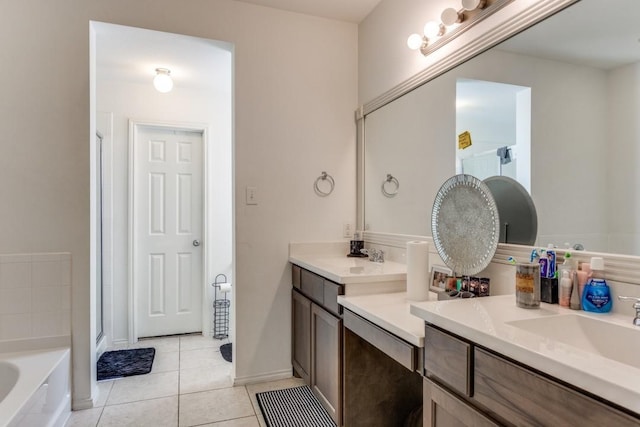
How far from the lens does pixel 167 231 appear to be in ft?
11.8

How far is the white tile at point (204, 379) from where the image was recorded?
8.08 feet

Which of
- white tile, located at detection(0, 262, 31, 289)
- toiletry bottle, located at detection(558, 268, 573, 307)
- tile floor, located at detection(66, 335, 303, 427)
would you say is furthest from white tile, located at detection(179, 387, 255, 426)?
toiletry bottle, located at detection(558, 268, 573, 307)

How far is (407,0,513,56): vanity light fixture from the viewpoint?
5.36 ft

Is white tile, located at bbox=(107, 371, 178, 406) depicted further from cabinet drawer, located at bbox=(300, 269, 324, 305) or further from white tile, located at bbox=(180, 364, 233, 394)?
cabinet drawer, located at bbox=(300, 269, 324, 305)

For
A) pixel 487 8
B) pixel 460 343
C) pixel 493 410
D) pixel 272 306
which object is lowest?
pixel 272 306

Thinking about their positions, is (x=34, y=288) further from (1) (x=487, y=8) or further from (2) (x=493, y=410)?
(1) (x=487, y=8)

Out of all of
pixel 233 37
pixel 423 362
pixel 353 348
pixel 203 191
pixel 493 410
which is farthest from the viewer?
pixel 203 191

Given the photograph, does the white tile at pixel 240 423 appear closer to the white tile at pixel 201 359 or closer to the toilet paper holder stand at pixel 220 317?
the white tile at pixel 201 359

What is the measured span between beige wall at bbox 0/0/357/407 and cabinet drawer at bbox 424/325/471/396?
158 cm

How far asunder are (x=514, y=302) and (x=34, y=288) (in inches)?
98.3

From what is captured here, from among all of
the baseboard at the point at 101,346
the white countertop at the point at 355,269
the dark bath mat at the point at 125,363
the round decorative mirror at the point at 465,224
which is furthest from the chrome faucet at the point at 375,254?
the baseboard at the point at 101,346

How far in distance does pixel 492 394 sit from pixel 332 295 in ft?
3.42

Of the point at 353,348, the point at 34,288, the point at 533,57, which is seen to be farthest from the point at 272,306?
the point at 533,57

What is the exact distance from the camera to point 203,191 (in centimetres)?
365
